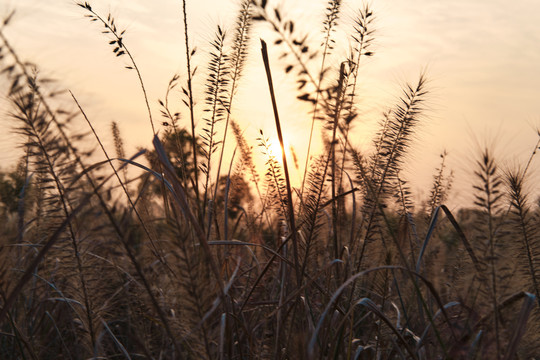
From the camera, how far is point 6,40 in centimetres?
175

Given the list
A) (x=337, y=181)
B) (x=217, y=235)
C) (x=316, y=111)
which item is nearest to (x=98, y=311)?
(x=217, y=235)

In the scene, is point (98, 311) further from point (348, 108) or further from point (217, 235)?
point (348, 108)

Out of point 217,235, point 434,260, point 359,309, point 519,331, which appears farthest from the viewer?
point 434,260

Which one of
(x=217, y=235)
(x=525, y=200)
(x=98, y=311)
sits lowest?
(x=98, y=311)

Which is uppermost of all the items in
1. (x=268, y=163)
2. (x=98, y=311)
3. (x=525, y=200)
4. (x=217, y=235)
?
(x=268, y=163)

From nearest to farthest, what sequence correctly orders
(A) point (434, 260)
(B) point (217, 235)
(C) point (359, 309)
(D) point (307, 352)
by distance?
(D) point (307, 352), (B) point (217, 235), (C) point (359, 309), (A) point (434, 260)

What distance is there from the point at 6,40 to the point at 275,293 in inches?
61.5

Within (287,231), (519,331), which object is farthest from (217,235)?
(519,331)

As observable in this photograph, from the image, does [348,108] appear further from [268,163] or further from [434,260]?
[434,260]

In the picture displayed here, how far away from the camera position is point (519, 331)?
1454mm

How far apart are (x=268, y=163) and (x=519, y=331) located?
1.57 meters

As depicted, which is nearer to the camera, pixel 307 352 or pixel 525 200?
pixel 307 352

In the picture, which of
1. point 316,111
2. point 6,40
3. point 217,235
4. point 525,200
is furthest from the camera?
point 217,235

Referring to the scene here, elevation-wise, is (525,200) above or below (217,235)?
above
